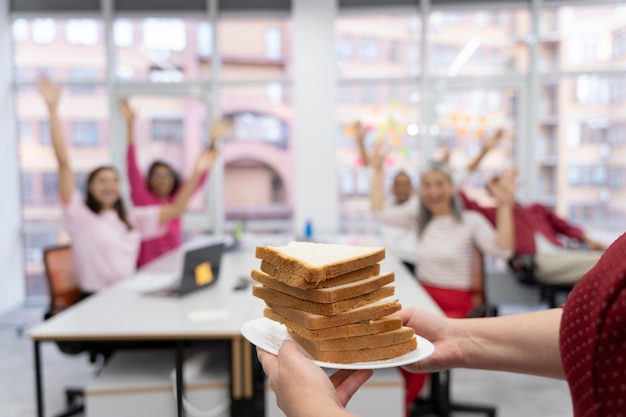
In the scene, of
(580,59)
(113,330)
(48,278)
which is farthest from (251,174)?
(580,59)

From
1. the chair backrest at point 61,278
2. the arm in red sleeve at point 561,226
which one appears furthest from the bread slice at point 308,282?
the arm in red sleeve at point 561,226

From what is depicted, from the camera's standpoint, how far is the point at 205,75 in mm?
6074

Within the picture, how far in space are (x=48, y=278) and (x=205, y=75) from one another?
3511 mm

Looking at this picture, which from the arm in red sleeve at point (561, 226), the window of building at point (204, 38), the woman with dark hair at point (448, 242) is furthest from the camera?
the window of building at point (204, 38)

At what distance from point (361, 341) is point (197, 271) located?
7.83 feet

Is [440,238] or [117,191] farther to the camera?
[117,191]

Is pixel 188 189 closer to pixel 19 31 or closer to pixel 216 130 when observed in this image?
pixel 216 130

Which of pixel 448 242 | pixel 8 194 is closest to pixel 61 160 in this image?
pixel 448 242

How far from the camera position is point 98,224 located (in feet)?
9.82

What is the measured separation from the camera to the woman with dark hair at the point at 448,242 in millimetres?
1942

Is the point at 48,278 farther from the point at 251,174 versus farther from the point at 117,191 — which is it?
the point at 251,174

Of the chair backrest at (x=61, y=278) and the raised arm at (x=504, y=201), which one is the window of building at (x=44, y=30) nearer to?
the chair backrest at (x=61, y=278)

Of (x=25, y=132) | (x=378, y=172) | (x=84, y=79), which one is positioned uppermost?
A: (x=84, y=79)

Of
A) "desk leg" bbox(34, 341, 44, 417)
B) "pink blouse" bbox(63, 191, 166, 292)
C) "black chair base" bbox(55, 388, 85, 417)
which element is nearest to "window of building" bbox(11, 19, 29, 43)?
"pink blouse" bbox(63, 191, 166, 292)
